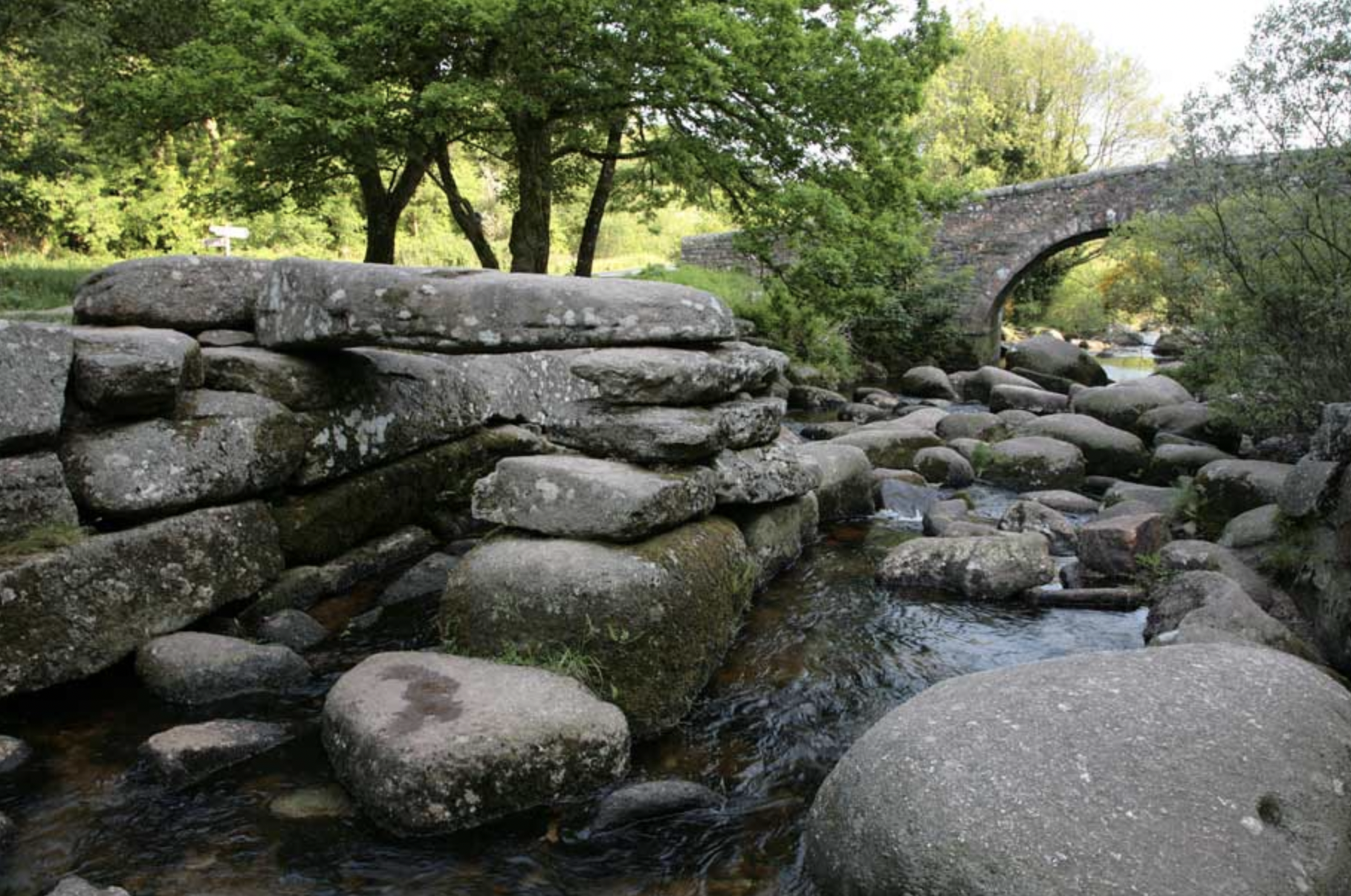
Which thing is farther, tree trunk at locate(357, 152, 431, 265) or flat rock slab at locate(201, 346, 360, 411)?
tree trunk at locate(357, 152, 431, 265)

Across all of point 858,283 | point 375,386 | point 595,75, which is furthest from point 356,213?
point 375,386

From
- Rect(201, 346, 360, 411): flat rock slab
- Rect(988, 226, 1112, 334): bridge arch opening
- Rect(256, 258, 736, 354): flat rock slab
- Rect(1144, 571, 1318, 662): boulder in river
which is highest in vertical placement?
Rect(988, 226, 1112, 334): bridge arch opening

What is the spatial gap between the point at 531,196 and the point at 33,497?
11.6 metres

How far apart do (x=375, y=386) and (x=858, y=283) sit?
9.59 m

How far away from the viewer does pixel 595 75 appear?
Result: 14.7 m

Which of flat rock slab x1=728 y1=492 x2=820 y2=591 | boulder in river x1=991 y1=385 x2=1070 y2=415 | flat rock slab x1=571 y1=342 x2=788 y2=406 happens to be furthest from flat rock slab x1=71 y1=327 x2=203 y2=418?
boulder in river x1=991 y1=385 x2=1070 y2=415

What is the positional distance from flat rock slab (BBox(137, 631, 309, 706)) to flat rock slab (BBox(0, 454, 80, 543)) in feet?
3.31

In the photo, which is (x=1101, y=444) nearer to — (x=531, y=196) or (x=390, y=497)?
(x=531, y=196)

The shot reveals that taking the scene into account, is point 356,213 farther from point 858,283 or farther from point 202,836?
point 202,836

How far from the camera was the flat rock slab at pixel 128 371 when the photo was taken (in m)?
6.21

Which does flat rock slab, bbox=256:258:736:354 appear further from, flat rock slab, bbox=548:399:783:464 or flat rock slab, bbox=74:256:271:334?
flat rock slab, bbox=74:256:271:334

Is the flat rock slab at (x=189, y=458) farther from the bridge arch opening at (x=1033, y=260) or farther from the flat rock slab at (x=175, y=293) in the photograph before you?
the bridge arch opening at (x=1033, y=260)

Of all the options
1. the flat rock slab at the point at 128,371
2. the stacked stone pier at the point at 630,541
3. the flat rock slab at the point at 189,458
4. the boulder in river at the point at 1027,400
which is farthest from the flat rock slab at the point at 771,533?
the boulder in river at the point at 1027,400

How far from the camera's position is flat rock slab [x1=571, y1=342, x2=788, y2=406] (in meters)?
6.70
